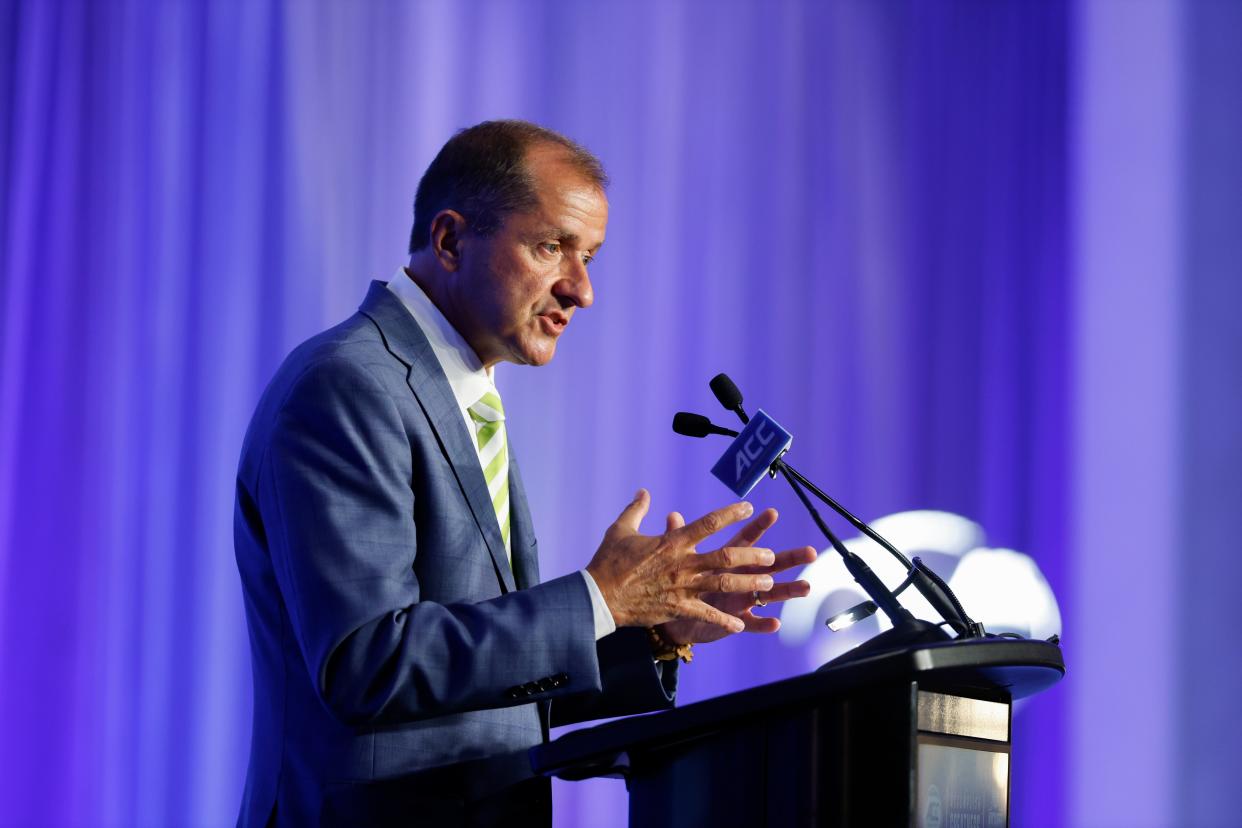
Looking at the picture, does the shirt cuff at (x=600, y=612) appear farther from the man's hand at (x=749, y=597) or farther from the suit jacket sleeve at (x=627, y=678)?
the suit jacket sleeve at (x=627, y=678)

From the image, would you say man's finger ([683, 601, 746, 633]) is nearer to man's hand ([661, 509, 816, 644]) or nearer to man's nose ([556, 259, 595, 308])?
man's hand ([661, 509, 816, 644])

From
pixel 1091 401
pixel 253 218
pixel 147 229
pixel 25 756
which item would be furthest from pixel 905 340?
pixel 25 756

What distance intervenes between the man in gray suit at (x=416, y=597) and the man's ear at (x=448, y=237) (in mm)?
93

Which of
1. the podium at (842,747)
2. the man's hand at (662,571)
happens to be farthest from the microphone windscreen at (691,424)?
the podium at (842,747)

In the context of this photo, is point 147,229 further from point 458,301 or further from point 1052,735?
point 1052,735

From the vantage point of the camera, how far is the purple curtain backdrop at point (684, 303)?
289 centimetres

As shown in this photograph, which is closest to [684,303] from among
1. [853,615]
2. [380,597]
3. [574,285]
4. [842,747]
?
[574,285]

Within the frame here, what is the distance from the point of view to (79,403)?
290cm

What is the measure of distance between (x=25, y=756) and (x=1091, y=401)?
2888mm

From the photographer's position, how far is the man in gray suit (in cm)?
144

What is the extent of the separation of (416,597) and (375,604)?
78 millimetres

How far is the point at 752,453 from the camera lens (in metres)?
1.68

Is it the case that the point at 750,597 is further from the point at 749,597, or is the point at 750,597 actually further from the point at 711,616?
the point at 711,616

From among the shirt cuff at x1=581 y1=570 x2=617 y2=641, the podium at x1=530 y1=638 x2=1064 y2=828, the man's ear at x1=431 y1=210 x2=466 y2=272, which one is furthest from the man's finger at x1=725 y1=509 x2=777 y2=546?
the man's ear at x1=431 y1=210 x2=466 y2=272
